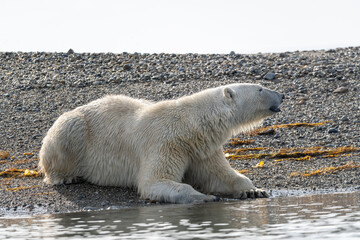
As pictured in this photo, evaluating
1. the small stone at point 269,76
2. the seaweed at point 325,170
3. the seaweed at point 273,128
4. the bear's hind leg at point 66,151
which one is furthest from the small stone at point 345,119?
the bear's hind leg at point 66,151

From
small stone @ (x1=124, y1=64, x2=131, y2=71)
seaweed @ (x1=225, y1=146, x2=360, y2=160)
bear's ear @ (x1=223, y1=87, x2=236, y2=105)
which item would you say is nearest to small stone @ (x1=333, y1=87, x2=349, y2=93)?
seaweed @ (x1=225, y1=146, x2=360, y2=160)

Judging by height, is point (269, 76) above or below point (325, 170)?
above

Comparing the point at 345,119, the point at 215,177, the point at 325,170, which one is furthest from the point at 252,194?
the point at 345,119

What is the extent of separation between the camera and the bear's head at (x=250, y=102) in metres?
8.91

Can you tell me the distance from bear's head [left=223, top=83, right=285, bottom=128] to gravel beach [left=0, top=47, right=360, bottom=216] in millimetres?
1003

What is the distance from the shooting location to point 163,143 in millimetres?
8648

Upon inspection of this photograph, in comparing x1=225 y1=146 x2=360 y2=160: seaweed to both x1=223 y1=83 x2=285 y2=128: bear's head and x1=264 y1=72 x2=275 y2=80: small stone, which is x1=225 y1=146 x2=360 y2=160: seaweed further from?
x1=264 y1=72 x2=275 y2=80: small stone

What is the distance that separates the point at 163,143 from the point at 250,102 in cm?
131

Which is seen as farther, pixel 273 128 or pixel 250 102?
pixel 273 128

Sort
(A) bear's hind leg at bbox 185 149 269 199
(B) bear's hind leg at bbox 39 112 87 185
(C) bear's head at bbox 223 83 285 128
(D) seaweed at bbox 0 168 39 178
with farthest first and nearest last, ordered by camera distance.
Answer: (D) seaweed at bbox 0 168 39 178 → (B) bear's hind leg at bbox 39 112 87 185 → (C) bear's head at bbox 223 83 285 128 → (A) bear's hind leg at bbox 185 149 269 199

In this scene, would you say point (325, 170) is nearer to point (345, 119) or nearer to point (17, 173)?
point (345, 119)

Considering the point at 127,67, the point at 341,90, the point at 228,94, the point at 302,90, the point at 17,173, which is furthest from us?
the point at 127,67

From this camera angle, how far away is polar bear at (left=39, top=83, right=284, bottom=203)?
28.1 feet

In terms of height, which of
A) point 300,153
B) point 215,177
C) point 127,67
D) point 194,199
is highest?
point 127,67
